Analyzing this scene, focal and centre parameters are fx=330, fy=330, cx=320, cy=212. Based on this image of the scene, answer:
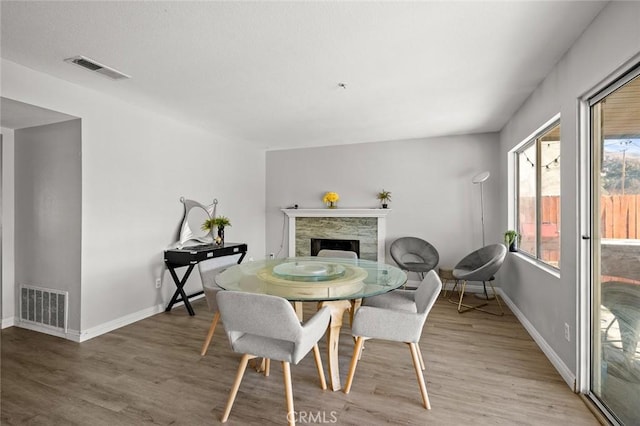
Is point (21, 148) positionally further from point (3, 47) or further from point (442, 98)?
point (442, 98)

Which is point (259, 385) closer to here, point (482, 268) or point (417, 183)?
point (482, 268)

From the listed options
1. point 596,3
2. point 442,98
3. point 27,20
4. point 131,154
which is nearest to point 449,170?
point 442,98

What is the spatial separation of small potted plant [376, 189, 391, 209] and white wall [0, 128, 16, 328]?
4659 mm

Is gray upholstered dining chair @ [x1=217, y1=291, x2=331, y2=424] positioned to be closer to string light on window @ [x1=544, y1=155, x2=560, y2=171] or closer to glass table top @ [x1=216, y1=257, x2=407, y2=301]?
glass table top @ [x1=216, y1=257, x2=407, y2=301]

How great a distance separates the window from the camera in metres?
2.90

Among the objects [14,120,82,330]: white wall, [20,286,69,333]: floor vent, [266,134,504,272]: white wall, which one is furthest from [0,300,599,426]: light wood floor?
[266,134,504,272]: white wall

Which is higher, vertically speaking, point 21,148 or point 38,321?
point 21,148

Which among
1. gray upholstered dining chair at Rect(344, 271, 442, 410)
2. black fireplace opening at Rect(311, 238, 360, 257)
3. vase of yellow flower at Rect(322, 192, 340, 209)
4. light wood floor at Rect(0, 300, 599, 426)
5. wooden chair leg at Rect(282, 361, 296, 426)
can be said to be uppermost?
vase of yellow flower at Rect(322, 192, 340, 209)

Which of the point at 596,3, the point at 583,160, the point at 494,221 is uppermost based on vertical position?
the point at 596,3

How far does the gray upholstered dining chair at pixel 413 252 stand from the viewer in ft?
16.0

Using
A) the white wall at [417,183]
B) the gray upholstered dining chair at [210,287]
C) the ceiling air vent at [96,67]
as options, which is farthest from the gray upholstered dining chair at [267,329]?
the white wall at [417,183]

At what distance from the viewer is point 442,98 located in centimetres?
334

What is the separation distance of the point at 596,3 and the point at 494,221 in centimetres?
350

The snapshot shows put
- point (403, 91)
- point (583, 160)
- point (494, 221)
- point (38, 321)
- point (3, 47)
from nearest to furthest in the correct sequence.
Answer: point (583, 160)
point (3, 47)
point (403, 91)
point (38, 321)
point (494, 221)
